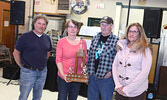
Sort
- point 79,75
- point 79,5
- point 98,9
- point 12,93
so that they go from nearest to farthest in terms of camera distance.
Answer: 1. point 79,75
2. point 12,93
3. point 79,5
4. point 98,9

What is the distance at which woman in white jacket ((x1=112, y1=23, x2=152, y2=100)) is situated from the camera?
5.31 feet

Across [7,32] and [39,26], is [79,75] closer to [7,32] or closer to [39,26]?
[39,26]

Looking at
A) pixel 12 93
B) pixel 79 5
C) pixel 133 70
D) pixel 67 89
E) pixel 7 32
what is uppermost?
pixel 79 5

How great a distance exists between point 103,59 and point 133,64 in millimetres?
325

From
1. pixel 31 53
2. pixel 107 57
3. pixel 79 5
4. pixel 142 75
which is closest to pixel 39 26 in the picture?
pixel 31 53

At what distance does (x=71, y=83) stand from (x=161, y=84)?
2.53 metres

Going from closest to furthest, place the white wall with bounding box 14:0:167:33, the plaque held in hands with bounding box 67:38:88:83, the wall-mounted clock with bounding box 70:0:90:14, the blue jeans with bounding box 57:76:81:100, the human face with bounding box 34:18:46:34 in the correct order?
the plaque held in hands with bounding box 67:38:88:83 < the blue jeans with bounding box 57:76:81:100 < the human face with bounding box 34:18:46:34 < the wall-mounted clock with bounding box 70:0:90:14 < the white wall with bounding box 14:0:167:33

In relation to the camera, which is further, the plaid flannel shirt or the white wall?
the white wall

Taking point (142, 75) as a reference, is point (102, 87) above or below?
below

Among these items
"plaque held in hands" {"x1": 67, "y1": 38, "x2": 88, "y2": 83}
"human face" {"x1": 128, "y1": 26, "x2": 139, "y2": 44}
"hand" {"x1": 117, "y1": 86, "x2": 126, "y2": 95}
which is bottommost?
"hand" {"x1": 117, "y1": 86, "x2": 126, "y2": 95}

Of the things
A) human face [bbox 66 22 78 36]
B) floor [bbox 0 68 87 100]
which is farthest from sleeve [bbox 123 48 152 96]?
floor [bbox 0 68 87 100]

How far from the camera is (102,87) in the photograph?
1853 mm

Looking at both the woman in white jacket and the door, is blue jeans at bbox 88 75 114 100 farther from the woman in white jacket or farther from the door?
the door

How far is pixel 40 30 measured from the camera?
2029 millimetres
